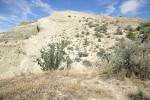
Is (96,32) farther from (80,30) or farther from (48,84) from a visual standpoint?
(48,84)

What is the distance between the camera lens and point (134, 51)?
1113 cm

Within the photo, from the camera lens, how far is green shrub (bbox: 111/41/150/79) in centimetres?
1055

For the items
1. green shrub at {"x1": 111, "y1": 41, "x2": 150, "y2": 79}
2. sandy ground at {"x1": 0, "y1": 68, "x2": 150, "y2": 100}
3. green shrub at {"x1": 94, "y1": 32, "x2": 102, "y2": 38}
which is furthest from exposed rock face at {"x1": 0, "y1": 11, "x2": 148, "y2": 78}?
sandy ground at {"x1": 0, "y1": 68, "x2": 150, "y2": 100}

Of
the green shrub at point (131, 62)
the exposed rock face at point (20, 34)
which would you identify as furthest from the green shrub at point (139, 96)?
the exposed rock face at point (20, 34)

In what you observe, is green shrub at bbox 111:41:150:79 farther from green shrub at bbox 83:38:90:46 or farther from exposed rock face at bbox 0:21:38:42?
exposed rock face at bbox 0:21:38:42

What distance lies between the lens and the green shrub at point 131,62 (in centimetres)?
1055

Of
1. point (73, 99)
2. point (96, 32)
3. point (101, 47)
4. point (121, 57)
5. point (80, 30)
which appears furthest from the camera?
point (80, 30)

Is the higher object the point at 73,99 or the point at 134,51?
the point at 134,51

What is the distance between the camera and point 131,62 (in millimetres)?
10727

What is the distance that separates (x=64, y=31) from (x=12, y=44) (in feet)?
34.3

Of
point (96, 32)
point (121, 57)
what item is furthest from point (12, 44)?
point (121, 57)

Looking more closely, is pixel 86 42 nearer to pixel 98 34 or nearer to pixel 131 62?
pixel 98 34

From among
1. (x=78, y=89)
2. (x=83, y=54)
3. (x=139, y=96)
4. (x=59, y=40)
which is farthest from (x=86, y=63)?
(x=139, y=96)

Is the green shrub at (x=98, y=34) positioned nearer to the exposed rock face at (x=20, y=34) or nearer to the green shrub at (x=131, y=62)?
the exposed rock face at (x=20, y=34)
